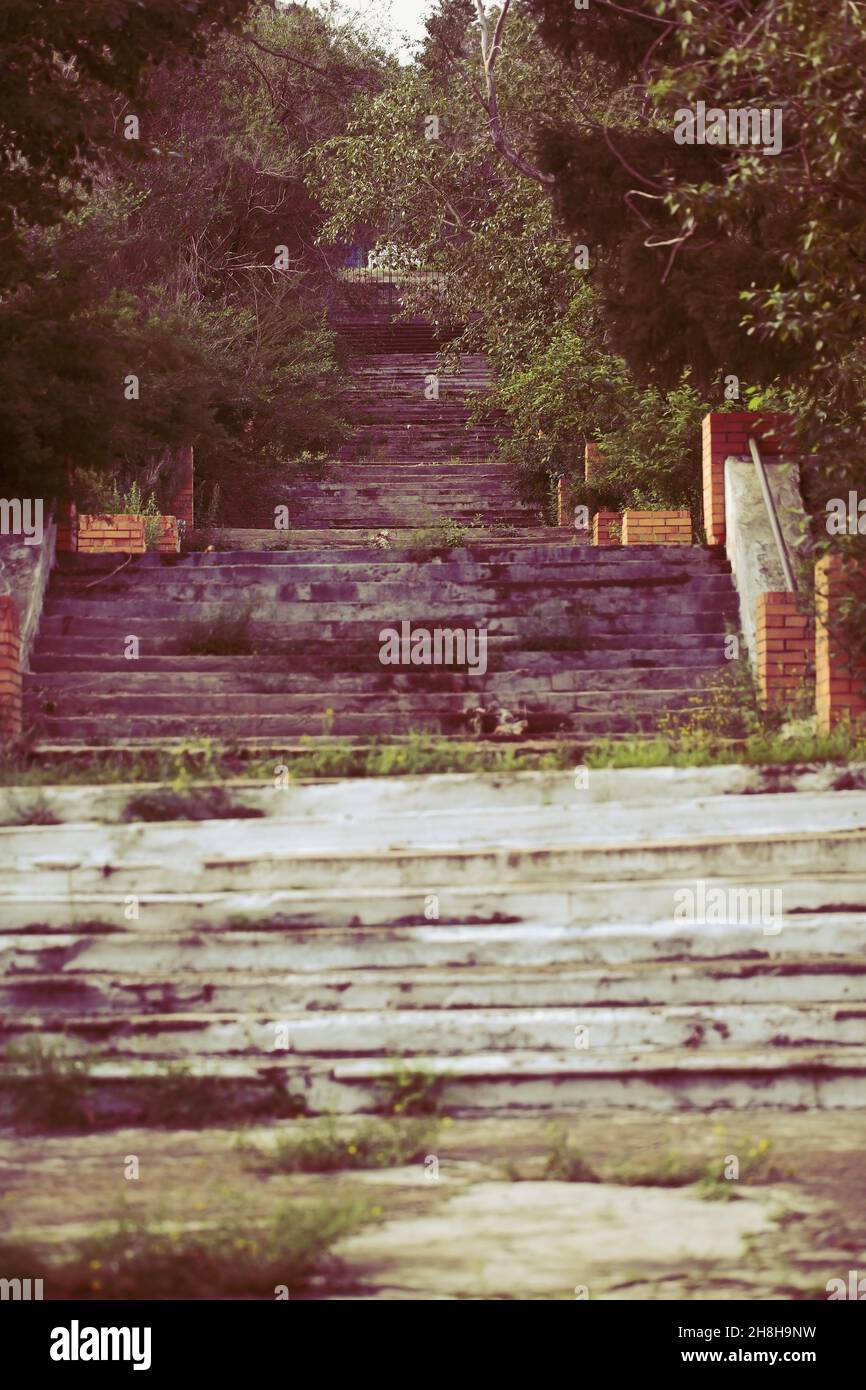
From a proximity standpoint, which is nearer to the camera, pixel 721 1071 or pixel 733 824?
pixel 721 1071

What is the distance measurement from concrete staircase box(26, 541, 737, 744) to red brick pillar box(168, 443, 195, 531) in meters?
9.04

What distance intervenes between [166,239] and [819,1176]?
22892 millimetres

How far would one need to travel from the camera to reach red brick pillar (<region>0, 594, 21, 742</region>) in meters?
9.56

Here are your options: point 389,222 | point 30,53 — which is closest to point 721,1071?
point 30,53

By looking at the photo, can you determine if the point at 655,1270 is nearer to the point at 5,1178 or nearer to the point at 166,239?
the point at 5,1178

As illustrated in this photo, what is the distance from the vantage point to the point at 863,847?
7336 mm

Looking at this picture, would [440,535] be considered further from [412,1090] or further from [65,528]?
[412,1090]

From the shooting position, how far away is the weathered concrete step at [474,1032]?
6.29 metres

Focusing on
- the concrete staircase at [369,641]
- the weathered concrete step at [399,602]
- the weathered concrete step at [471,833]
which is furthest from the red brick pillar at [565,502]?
the weathered concrete step at [471,833]

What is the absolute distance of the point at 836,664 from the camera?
29.7 ft

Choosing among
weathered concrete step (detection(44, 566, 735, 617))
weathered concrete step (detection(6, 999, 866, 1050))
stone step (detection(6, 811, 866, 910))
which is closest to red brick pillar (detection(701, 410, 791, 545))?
weathered concrete step (detection(44, 566, 735, 617))

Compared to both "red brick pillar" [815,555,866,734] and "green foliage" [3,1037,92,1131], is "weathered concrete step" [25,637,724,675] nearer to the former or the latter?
"red brick pillar" [815,555,866,734]

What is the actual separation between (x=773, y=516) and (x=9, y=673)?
514cm

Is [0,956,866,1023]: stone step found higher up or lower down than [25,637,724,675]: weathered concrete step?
lower down
